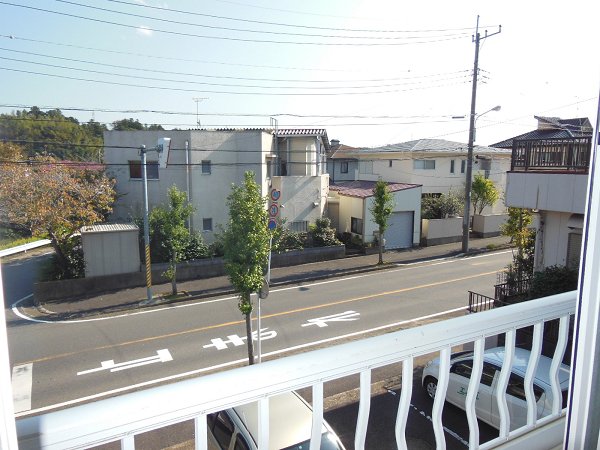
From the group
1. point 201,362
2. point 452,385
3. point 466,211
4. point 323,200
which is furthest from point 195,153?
point 452,385

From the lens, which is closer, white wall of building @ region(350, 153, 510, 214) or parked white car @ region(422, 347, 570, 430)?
parked white car @ region(422, 347, 570, 430)

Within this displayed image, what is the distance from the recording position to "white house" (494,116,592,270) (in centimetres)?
703

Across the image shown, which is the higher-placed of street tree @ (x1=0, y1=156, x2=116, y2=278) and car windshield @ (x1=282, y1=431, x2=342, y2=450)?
street tree @ (x1=0, y1=156, x2=116, y2=278)

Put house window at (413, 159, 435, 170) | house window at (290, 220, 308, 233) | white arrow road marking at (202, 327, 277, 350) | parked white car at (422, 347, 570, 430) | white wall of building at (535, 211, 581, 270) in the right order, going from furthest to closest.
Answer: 1. house window at (413, 159, 435, 170)
2. house window at (290, 220, 308, 233)
3. white arrow road marking at (202, 327, 277, 350)
4. white wall of building at (535, 211, 581, 270)
5. parked white car at (422, 347, 570, 430)

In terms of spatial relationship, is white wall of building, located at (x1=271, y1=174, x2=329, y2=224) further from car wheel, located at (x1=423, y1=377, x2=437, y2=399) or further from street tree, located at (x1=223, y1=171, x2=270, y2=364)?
car wheel, located at (x1=423, y1=377, x2=437, y2=399)

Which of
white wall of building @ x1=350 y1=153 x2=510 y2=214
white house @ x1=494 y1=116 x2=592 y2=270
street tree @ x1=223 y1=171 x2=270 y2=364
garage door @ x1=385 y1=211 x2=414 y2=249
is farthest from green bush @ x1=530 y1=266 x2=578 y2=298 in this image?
white wall of building @ x1=350 y1=153 x2=510 y2=214

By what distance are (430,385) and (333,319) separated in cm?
472

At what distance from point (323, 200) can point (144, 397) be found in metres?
19.1

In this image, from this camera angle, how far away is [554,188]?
7.33 metres

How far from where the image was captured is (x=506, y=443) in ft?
5.86

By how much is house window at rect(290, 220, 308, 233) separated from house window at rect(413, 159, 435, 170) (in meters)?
7.75

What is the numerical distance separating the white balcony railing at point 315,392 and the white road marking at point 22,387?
718cm

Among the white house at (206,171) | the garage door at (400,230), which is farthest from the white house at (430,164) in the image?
the white house at (206,171)

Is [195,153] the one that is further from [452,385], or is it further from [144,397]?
[144,397]
